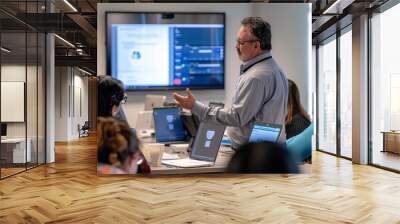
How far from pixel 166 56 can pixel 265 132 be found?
49cm

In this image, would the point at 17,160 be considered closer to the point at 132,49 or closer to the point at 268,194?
the point at 268,194

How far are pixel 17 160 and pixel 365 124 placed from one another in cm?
699

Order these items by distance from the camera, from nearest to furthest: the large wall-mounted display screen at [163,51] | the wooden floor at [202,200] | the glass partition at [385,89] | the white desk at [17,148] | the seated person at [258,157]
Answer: the large wall-mounted display screen at [163,51] < the seated person at [258,157] < the wooden floor at [202,200] < the glass partition at [385,89] < the white desk at [17,148]

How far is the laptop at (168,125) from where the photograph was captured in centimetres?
160

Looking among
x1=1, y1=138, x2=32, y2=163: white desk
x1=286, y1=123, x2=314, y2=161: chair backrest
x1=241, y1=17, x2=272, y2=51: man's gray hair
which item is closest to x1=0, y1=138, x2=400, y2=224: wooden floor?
x1=1, y1=138, x2=32, y2=163: white desk

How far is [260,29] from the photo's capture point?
1.65 metres

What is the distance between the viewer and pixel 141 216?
443 centimetres

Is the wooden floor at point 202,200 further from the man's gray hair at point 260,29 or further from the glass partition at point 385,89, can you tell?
the man's gray hair at point 260,29

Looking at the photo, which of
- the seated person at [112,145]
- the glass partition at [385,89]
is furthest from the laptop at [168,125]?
the glass partition at [385,89]

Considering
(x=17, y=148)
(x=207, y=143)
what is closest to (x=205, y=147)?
(x=207, y=143)

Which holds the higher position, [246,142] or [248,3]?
[248,3]

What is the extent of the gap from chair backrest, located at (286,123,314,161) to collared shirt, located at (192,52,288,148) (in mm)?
55

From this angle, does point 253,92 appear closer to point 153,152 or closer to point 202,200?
point 153,152

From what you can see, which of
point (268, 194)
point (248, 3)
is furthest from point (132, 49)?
point (268, 194)
